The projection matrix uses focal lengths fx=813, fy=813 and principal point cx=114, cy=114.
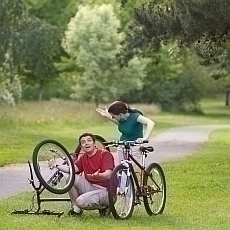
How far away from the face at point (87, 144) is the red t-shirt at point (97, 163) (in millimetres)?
115

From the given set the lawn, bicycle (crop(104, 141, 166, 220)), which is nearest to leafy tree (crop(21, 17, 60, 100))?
the lawn

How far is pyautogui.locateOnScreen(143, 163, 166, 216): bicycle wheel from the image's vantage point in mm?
11531

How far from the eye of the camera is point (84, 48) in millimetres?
64875

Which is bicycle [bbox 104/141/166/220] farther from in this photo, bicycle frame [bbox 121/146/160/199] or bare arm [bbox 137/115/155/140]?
bare arm [bbox 137/115/155/140]

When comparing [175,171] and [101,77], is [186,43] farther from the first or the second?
[101,77]

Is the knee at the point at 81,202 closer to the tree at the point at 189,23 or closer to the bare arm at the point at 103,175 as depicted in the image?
the bare arm at the point at 103,175

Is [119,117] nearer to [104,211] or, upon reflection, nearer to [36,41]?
[104,211]

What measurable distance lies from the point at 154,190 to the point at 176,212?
Result: 1.82 ft

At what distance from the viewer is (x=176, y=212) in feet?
39.5

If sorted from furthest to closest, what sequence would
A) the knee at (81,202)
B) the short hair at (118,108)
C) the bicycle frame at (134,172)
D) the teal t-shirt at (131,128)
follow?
the teal t-shirt at (131,128) < the short hair at (118,108) < the bicycle frame at (134,172) < the knee at (81,202)

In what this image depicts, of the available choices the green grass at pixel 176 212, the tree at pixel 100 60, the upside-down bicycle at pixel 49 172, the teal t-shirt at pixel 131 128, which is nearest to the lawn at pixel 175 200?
the green grass at pixel 176 212

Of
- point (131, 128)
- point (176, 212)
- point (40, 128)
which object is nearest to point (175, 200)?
point (176, 212)

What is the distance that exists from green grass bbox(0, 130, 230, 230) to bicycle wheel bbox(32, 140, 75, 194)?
459 mm

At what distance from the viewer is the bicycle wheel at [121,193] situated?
35.3ft
